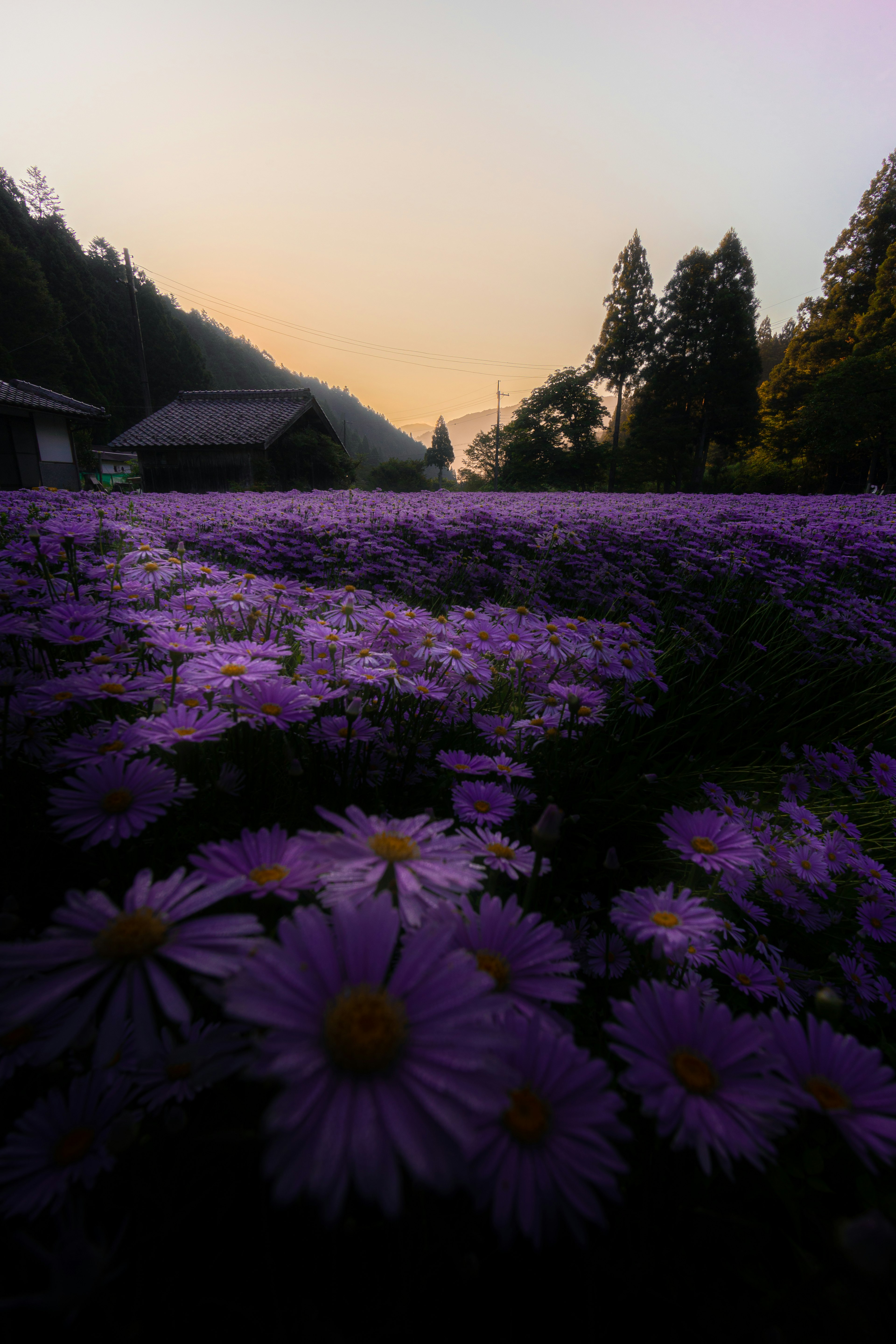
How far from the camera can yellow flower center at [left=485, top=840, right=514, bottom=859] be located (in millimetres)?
1010

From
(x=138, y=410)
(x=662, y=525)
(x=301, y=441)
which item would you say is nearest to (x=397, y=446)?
(x=138, y=410)

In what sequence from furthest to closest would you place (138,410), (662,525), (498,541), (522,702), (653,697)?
(138,410) < (662,525) < (498,541) < (653,697) < (522,702)

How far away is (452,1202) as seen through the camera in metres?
0.68

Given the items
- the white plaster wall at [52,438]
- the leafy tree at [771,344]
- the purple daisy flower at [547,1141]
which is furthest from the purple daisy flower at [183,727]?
the leafy tree at [771,344]

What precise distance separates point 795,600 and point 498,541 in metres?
2.59

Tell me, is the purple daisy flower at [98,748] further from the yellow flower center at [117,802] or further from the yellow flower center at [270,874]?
the yellow flower center at [270,874]

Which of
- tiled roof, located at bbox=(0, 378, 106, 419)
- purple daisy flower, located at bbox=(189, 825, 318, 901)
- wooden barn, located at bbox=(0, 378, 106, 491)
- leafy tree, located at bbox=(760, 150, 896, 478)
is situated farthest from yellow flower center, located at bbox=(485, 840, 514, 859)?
leafy tree, located at bbox=(760, 150, 896, 478)

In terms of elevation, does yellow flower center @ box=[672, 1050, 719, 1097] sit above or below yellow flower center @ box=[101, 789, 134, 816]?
below

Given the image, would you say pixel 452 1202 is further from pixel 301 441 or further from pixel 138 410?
pixel 138 410

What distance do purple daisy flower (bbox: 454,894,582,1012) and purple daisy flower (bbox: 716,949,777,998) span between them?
92 cm

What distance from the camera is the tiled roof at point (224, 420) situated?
65.9 ft

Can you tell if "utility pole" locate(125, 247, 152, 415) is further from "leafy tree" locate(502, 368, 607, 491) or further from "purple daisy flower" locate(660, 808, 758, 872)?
"purple daisy flower" locate(660, 808, 758, 872)

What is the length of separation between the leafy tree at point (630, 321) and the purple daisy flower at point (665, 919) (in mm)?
35940

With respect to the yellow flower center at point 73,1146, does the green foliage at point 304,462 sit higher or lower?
higher
